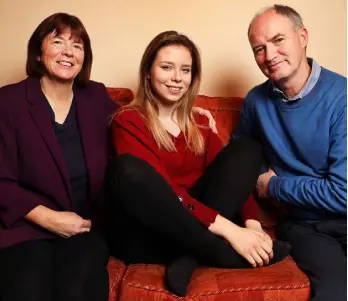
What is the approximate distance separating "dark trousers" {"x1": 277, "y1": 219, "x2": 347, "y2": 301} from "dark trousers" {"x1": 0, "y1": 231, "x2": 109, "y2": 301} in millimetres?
598

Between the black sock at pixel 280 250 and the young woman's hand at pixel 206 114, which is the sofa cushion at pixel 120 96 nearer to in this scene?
the young woman's hand at pixel 206 114

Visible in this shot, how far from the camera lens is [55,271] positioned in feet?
4.34

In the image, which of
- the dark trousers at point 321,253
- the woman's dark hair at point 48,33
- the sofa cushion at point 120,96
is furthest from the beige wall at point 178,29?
the dark trousers at point 321,253

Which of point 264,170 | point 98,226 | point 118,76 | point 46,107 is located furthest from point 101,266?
point 118,76

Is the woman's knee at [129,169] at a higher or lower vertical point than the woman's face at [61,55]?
lower

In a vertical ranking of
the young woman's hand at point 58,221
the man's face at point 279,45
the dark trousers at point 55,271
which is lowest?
the dark trousers at point 55,271

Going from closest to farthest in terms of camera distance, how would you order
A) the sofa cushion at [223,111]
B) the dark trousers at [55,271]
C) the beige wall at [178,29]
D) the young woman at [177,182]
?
the dark trousers at [55,271], the young woman at [177,182], the sofa cushion at [223,111], the beige wall at [178,29]

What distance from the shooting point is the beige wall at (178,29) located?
2.18m

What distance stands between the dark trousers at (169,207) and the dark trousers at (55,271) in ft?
0.37

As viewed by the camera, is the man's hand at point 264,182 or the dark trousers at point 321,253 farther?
the man's hand at point 264,182

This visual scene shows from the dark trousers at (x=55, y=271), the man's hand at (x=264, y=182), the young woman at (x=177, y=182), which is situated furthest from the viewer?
the man's hand at (x=264, y=182)

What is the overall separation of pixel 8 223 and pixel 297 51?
43.5 inches

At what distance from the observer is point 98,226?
160cm

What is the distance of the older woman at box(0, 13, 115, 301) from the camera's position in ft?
4.23
